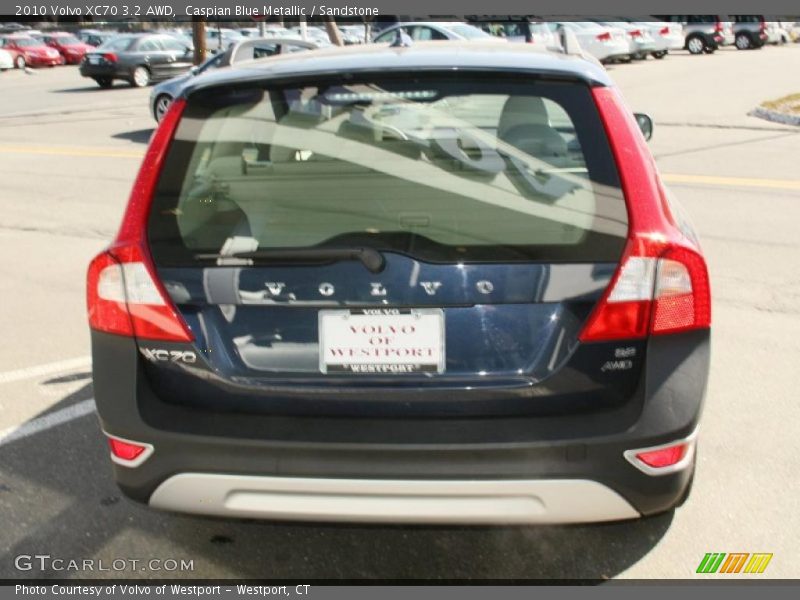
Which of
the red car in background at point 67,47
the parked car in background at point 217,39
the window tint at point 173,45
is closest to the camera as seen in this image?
the window tint at point 173,45

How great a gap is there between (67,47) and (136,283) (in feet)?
167

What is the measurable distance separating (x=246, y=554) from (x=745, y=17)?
48837 mm

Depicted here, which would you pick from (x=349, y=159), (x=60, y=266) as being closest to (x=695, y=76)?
(x=60, y=266)

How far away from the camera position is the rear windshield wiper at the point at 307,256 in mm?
2812

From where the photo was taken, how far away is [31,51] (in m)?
47.0

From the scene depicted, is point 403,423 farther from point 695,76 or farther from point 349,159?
point 695,76

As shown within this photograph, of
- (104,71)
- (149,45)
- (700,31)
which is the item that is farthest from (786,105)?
(700,31)

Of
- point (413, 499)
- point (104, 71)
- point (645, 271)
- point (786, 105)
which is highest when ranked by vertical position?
point (645, 271)

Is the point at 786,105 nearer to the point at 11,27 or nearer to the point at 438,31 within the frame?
the point at 438,31

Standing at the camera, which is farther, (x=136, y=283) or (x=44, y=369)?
(x=44, y=369)

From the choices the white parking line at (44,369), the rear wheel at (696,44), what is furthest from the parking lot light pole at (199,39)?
the rear wheel at (696,44)

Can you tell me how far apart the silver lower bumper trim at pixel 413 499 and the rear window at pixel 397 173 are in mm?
643

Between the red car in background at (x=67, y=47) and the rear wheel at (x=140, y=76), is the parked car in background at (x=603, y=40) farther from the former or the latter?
the red car in background at (x=67, y=47)

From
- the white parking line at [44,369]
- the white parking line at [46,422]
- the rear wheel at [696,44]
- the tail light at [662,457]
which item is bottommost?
the rear wheel at [696,44]
